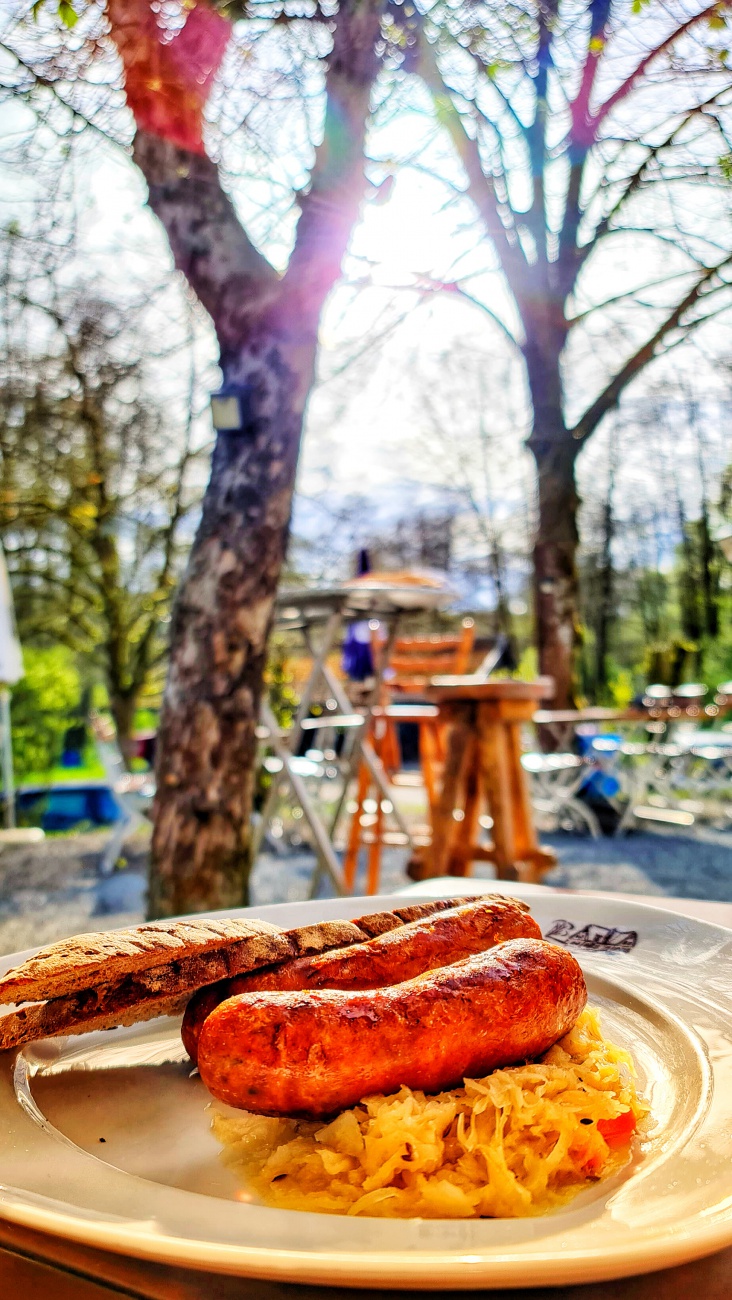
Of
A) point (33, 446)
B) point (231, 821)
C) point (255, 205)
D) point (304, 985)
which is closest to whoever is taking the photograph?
point (304, 985)

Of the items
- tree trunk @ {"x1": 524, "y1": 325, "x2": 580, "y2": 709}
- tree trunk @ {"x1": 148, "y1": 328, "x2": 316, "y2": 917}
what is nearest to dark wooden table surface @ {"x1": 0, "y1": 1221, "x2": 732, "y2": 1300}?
tree trunk @ {"x1": 148, "y1": 328, "x2": 316, "y2": 917}

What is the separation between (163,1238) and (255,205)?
4658 millimetres

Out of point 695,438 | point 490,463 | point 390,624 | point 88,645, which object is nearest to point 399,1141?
point 390,624

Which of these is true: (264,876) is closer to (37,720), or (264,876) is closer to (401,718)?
(401,718)

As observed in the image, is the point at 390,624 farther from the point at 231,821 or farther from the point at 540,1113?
the point at 540,1113

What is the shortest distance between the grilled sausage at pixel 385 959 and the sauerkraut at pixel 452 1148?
110 millimetres

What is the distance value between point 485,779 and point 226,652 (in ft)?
5.06

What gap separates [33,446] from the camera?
12.1 m

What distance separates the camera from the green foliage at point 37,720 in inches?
379

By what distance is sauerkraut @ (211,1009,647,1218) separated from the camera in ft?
1.99

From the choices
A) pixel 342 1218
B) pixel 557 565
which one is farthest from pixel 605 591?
pixel 342 1218

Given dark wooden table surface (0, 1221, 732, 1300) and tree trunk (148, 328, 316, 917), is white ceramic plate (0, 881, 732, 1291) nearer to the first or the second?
dark wooden table surface (0, 1221, 732, 1300)

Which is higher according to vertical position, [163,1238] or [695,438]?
[695,438]

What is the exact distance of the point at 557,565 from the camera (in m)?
11.5
